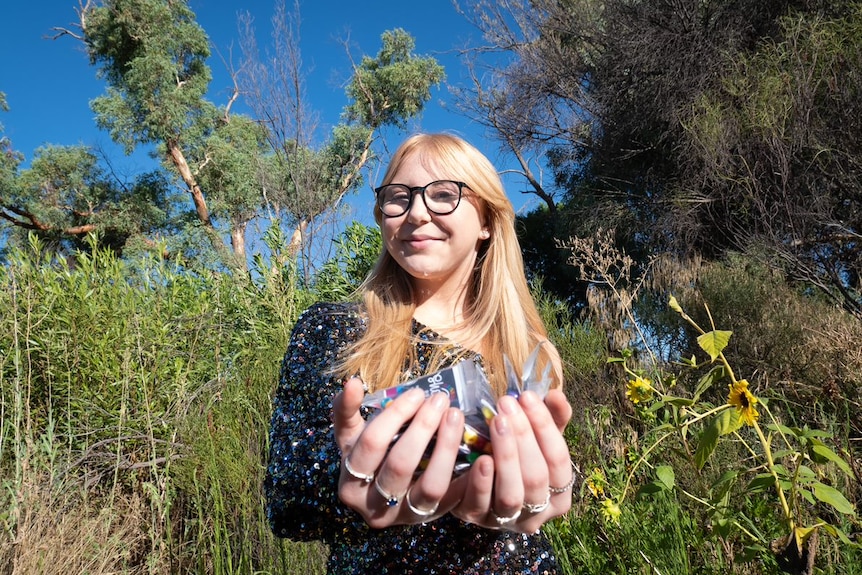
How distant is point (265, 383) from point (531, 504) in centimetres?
240

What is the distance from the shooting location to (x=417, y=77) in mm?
15609

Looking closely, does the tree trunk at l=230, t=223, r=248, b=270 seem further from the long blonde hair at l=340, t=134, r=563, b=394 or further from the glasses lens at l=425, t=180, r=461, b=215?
the glasses lens at l=425, t=180, r=461, b=215

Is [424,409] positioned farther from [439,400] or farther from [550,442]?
[550,442]

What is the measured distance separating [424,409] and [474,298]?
26.7 inches

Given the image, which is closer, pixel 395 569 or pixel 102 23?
pixel 395 569

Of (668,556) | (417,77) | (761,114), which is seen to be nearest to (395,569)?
(668,556)

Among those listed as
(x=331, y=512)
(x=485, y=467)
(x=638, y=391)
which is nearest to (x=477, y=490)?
(x=485, y=467)

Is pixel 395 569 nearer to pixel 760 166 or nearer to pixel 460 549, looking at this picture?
pixel 460 549

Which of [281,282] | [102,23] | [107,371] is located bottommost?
[107,371]

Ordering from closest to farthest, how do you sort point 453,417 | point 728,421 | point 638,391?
point 453,417
point 728,421
point 638,391

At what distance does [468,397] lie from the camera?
0.64m

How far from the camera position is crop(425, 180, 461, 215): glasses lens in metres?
1.10

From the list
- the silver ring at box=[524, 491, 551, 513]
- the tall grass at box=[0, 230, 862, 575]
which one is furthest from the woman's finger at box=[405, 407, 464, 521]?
the tall grass at box=[0, 230, 862, 575]

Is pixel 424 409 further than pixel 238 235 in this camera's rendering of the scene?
No
